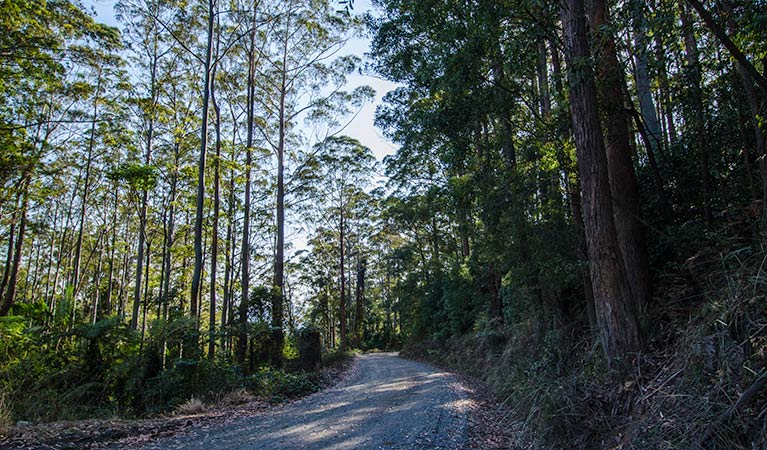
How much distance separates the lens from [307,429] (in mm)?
5805

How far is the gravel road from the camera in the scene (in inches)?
198

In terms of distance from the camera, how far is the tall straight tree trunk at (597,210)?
5.32 metres

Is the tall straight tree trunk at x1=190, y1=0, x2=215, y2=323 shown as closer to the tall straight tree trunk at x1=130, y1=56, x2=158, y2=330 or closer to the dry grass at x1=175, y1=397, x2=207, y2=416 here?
the dry grass at x1=175, y1=397, x2=207, y2=416

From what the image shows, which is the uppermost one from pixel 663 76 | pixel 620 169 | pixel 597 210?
pixel 663 76

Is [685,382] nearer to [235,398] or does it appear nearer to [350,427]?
[350,427]

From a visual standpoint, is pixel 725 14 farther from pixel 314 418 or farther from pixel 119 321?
pixel 119 321

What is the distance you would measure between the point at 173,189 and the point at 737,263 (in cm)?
1786

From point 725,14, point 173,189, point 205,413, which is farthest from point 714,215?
point 173,189

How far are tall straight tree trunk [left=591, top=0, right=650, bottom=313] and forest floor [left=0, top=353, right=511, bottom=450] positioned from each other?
3.27 m

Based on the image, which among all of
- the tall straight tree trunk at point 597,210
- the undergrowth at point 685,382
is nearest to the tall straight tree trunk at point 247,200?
the undergrowth at point 685,382

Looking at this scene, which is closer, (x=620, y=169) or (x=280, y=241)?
(x=620, y=169)

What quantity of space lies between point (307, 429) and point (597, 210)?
497 centimetres

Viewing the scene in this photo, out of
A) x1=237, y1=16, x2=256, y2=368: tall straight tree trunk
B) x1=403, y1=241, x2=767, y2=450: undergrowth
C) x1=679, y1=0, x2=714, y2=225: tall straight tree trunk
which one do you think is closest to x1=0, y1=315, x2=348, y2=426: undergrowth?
x1=237, y1=16, x2=256, y2=368: tall straight tree trunk

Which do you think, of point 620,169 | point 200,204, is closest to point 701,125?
point 620,169
